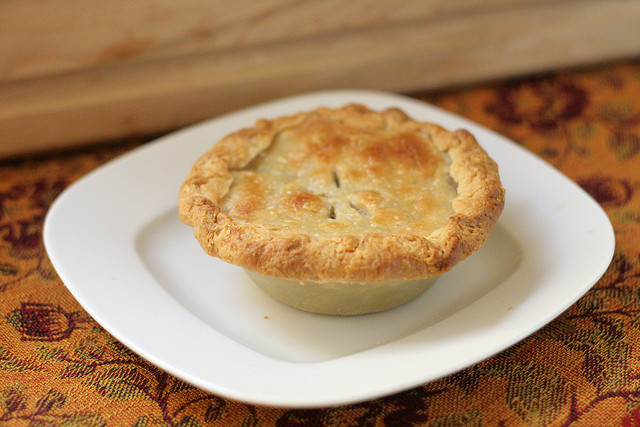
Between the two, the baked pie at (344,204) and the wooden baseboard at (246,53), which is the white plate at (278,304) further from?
the wooden baseboard at (246,53)

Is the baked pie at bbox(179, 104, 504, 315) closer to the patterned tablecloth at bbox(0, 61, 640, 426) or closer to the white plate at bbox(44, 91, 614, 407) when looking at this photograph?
the white plate at bbox(44, 91, 614, 407)

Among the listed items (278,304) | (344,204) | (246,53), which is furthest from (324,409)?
(246,53)

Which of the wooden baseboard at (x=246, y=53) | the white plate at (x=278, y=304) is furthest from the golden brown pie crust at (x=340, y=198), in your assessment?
A: the wooden baseboard at (x=246, y=53)

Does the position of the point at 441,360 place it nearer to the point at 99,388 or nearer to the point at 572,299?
the point at 572,299

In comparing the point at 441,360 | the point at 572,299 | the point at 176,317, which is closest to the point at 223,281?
the point at 176,317

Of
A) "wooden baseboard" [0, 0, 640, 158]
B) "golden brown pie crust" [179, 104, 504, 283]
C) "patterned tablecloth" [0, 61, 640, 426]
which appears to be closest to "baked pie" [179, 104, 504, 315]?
"golden brown pie crust" [179, 104, 504, 283]

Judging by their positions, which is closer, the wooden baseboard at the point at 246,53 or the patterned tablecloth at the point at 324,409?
the patterned tablecloth at the point at 324,409

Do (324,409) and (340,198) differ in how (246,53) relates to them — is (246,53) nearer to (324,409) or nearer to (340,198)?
(340,198)
